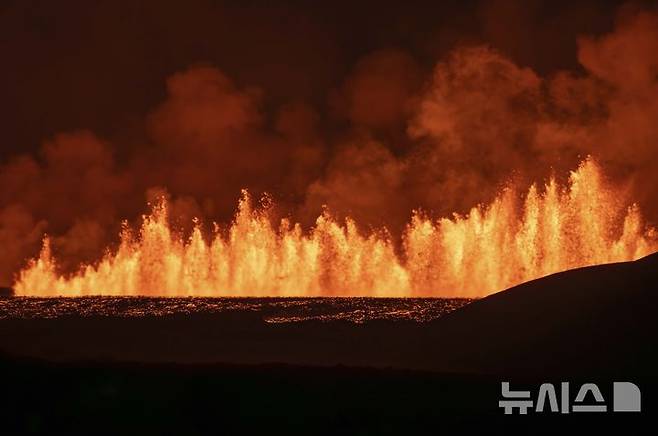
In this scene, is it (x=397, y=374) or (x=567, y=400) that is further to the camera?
(x=397, y=374)

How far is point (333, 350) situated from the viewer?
2368 inches

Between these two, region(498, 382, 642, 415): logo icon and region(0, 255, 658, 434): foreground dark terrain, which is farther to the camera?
region(498, 382, 642, 415): logo icon

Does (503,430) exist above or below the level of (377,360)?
below

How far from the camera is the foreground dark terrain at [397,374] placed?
32375 millimetres

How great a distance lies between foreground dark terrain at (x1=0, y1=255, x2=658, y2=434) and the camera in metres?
32.4

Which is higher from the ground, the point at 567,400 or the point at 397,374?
the point at 397,374

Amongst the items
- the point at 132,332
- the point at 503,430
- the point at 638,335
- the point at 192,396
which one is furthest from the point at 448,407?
the point at 132,332

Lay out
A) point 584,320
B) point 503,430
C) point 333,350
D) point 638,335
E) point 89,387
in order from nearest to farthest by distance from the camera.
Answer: point 503,430, point 89,387, point 638,335, point 584,320, point 333,350

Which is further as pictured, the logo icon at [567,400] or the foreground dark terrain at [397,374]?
the logo icon at [567,400]

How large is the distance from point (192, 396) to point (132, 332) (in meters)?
69.8

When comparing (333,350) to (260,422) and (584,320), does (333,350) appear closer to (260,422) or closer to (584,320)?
(584,320)

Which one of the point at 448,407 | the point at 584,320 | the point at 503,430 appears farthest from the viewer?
the point at 584,320

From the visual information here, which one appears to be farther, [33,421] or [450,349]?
[450,349]

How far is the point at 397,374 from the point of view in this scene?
41.2m
